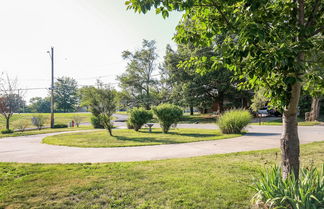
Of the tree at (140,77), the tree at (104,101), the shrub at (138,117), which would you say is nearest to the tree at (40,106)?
the tree at (140,77)

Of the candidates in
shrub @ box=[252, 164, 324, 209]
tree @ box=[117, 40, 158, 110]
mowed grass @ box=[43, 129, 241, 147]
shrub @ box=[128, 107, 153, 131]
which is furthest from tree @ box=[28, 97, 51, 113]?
shrub @ box=[252, 164, 324, 209]

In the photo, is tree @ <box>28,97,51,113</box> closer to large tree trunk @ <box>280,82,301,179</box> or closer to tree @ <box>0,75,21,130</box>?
tree @ <box>0,75,21,130</box>

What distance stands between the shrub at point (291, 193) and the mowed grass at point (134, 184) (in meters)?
0.35

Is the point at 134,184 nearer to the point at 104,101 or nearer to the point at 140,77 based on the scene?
the point at 104,101

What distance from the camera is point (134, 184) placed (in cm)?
401

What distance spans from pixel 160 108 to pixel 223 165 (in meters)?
9.12

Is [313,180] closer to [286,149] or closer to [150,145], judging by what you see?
[286,149]

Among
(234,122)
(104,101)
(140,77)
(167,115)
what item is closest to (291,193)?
(234,122)

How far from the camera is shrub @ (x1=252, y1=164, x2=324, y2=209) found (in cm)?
251

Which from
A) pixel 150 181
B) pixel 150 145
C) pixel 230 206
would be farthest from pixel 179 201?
pixel 150 145

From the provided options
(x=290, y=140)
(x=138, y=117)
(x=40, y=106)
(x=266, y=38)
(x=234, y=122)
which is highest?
(x=40, y=106)

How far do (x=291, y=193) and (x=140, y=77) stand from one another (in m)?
40.9

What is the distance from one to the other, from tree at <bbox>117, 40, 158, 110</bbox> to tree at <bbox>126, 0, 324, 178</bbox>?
37.3 meters

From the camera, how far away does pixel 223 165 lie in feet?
17.3
